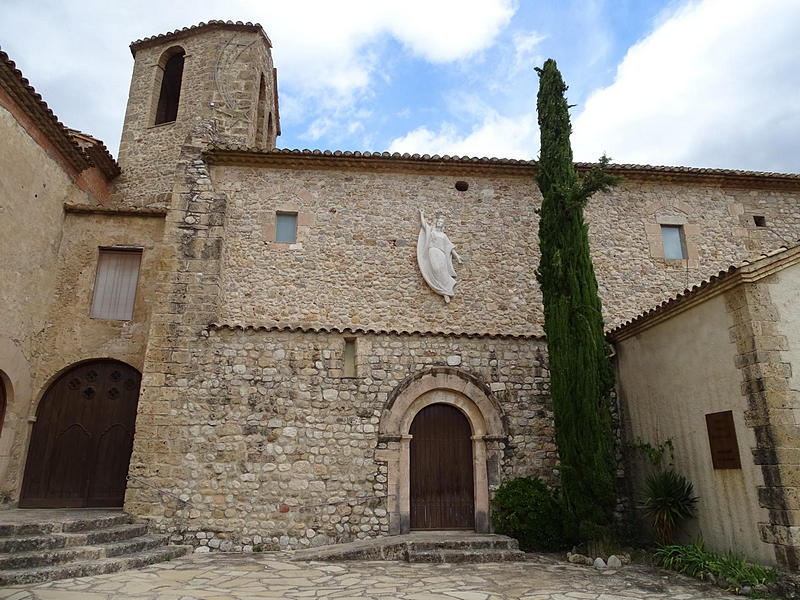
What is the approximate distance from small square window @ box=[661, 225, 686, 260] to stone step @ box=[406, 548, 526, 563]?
23.6ft

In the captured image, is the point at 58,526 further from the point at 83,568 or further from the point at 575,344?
the point at 575,344

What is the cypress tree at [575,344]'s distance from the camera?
800 centimetres

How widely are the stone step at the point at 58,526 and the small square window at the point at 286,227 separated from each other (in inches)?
222

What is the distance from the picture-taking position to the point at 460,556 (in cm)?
772

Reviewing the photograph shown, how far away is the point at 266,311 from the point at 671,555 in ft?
25.1

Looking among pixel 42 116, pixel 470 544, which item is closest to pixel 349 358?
pixel 470 544

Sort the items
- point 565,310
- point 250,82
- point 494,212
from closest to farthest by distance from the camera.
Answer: point 565,310 < point 494,212 < point 250,82

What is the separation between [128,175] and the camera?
14.4 m

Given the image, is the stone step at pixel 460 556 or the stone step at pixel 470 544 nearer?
the stone step at pixel 460 556

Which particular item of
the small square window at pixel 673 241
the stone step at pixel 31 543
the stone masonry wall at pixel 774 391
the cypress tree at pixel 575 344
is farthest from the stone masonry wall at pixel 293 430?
the small square window at pixel 673 241

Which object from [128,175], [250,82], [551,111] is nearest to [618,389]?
[551,111]

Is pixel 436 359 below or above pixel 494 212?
below

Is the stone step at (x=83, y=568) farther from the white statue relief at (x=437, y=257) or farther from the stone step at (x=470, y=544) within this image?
the white statue relief at (x=437, y=257)

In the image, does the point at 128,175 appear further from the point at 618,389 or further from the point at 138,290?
the point at 618,389
